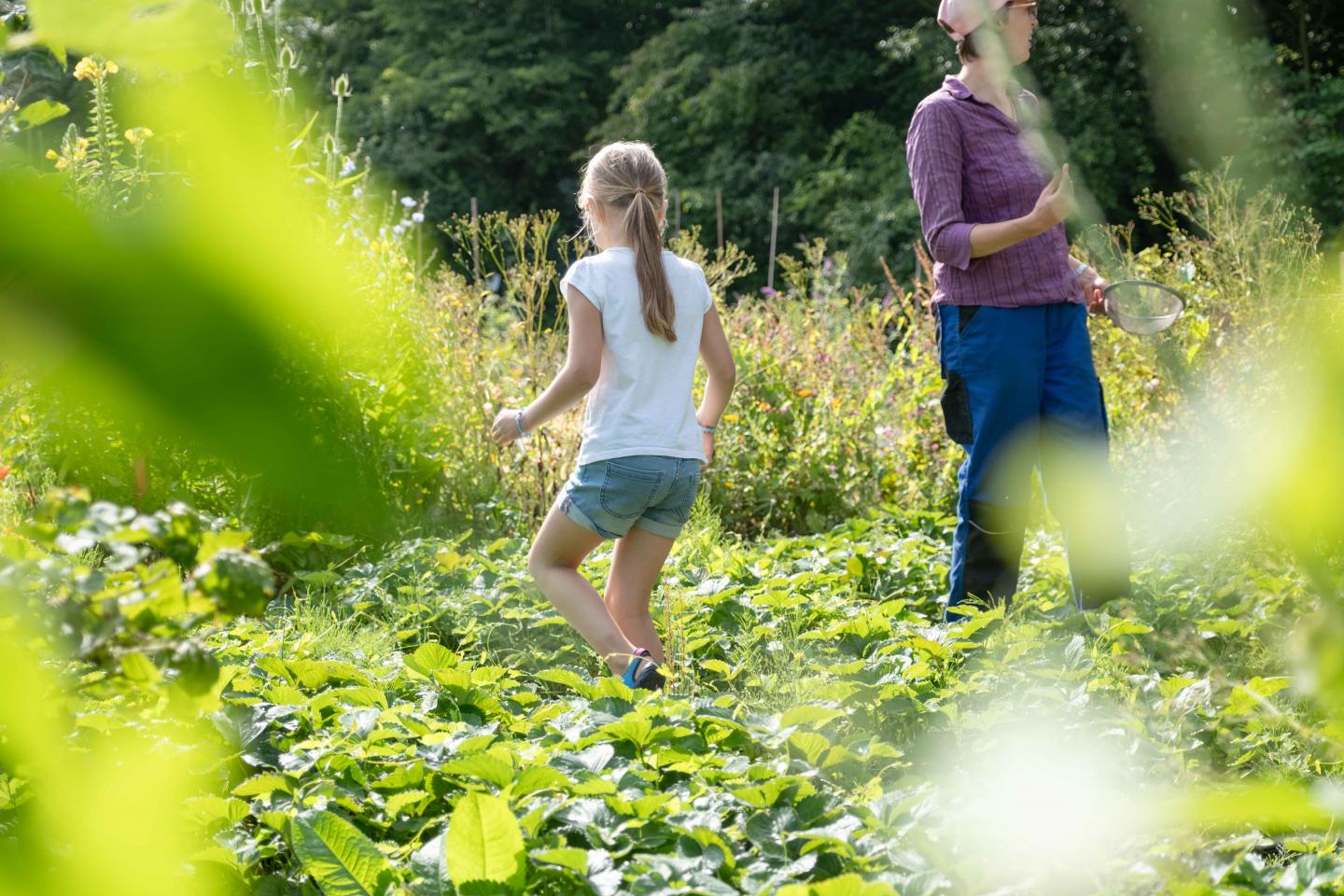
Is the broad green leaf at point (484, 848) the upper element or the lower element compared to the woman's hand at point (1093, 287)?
lower

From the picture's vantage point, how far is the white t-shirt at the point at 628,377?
9.77 feet

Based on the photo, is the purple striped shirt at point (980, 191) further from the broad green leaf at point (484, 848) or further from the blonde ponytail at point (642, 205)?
the broad green leaf at point (484, 848)

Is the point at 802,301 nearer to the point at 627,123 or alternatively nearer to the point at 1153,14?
the point at 1153,14

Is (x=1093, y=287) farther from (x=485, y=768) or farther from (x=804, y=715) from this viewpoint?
(x=485, y=768)

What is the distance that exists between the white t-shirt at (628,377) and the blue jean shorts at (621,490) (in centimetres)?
2

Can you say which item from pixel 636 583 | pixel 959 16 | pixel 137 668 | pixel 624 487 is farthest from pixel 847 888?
pixel 959 16

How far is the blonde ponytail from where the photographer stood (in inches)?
118

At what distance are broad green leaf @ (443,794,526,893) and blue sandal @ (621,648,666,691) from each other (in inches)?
49.4

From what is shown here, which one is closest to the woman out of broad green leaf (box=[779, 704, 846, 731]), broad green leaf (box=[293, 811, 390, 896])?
broad green leaf (box=[779, 704, 846, 731])

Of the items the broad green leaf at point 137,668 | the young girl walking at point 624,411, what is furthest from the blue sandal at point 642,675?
the broad green leaf at point 137,668

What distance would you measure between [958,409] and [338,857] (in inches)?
75.4

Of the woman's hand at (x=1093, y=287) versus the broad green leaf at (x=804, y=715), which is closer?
the broad green leaf at (x=804, y=715)

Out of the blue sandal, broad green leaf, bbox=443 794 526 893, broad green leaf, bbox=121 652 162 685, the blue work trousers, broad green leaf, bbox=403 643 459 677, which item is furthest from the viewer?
the blue work trousers

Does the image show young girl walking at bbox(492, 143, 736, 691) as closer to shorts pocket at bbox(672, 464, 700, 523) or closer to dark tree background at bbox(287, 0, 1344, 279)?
shorts pocket at bbox(672, 464, 700, 523)
